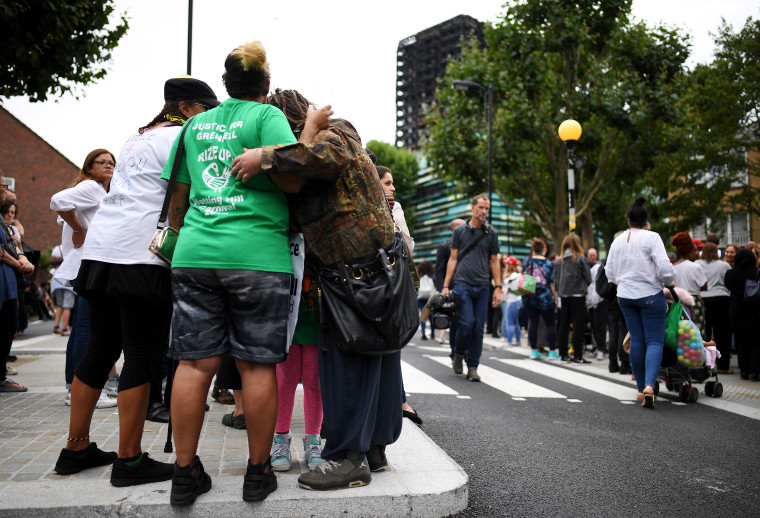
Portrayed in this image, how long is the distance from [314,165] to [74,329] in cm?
304

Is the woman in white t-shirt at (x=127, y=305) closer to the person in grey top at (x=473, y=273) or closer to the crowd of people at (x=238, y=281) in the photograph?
the crowd of people at (x=238, y=281)

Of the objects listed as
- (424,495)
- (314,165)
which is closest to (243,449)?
(424,495)

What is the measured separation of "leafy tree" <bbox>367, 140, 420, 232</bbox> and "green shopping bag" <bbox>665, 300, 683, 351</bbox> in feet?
180

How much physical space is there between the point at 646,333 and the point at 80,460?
199 inches

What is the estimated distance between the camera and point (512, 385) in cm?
727

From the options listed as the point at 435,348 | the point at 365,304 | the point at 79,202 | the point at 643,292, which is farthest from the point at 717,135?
the point at 365,304

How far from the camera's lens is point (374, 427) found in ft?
10.0

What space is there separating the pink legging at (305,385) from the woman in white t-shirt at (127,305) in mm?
594

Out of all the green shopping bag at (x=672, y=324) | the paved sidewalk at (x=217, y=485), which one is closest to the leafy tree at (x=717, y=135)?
the green shopping bag at (x=672, y=324)

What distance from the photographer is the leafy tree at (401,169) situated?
64137mm

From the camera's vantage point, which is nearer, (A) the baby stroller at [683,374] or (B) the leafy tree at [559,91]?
(A) the baby stroller at [683,374]

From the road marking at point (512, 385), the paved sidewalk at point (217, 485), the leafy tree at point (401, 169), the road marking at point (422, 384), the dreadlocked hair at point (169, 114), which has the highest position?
the leafy tree at point (401, 169)

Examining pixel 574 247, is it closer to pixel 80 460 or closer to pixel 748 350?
pixel 748 350

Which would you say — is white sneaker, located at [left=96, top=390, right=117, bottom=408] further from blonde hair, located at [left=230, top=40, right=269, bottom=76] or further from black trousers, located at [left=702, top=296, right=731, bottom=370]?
black trousers, located at [left=702, top=296, right=731, bottom=370]
